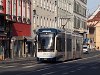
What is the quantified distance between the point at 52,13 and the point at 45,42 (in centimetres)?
4326

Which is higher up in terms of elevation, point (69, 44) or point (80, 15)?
point (80, 15)

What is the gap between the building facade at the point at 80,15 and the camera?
109688mm

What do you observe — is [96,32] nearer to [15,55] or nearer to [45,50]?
[15,55]

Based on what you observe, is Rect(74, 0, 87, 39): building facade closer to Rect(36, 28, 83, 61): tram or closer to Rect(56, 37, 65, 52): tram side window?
Rect(56, 37, 65, 52): tram side window

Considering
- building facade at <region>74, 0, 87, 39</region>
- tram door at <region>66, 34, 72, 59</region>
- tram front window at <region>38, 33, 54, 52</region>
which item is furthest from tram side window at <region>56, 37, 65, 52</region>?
building facade at <region>74, 0, 87, 39</region>

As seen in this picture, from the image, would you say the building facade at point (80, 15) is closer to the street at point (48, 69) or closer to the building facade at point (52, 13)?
the building facade at point (52, 13)

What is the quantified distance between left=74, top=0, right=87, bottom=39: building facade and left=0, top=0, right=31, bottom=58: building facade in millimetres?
41029

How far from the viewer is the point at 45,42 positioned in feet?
137

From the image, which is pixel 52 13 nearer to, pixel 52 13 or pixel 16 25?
pixel 52 13

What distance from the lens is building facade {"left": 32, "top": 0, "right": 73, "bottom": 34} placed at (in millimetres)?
73188

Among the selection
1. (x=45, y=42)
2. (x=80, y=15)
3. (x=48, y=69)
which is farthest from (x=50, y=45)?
(x=80, y=15)

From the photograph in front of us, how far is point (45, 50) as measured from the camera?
A: 1636 inches

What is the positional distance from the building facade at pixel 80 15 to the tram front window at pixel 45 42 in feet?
218

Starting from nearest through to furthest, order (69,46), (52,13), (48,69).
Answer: (48,69) → (69,46) → (52,13)
